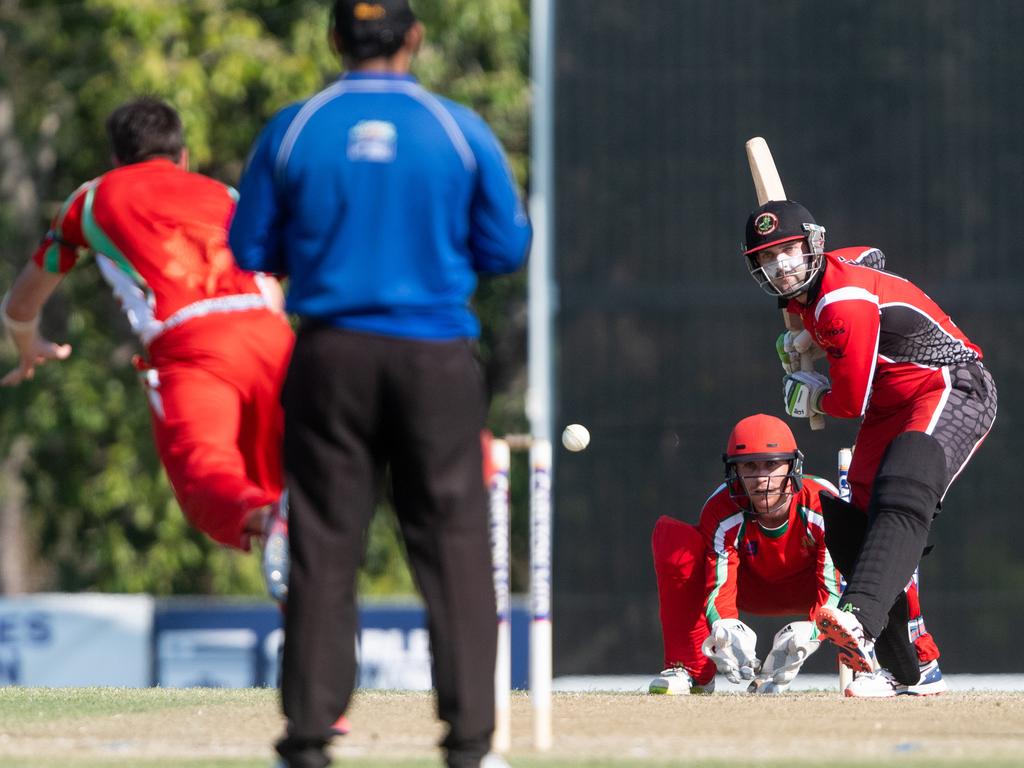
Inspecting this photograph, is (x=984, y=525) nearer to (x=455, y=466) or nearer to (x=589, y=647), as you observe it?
(x=589, y=647)

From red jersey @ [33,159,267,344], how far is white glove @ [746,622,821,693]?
8.41 feet

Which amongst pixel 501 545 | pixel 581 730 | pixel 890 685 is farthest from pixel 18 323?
pixel 890 685

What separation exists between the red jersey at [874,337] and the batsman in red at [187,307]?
6.18 feet

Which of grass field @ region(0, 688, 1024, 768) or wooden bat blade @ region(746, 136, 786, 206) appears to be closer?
grass field @ region(0, 688, 1024, 768)

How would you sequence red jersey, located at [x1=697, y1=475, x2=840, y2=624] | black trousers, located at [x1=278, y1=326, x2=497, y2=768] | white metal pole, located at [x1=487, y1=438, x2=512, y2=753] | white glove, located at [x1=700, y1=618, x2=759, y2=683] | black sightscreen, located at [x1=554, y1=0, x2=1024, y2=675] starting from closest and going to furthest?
black trousers, located at [x1=278, y1=326, x2=497, y2=768], white metal pole, located at [x1=487, y1=438, x2=512, y2=753], white glove, located at [x1=700, y1=618, x2=759, y2=683], red jersey, located at [x1=697, y1=475, x2=840, y2=624], black sightscreen, located at [x1=554, y1=0, x2=1024, y2=675]

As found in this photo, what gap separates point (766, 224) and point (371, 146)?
9.20 feet

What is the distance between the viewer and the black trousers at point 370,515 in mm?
4812

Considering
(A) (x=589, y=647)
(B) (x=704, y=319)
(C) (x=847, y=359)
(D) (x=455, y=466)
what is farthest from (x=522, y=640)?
(D) (x=455, y=466)

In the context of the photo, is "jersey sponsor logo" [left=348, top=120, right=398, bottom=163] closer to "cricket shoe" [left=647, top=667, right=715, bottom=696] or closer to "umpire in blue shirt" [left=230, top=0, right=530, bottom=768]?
"umpire in blue shirt" [left=230, top=0, right=530, bottom=768]

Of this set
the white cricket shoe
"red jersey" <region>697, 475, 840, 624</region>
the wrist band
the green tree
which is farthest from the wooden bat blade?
the green tree

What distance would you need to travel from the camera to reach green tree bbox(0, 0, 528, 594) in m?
17.2

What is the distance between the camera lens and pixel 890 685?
7.83 metres

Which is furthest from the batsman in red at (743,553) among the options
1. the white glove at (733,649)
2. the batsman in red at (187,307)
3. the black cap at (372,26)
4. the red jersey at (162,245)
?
the black cap at (372,26)

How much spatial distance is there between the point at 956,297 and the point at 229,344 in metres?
9.25
